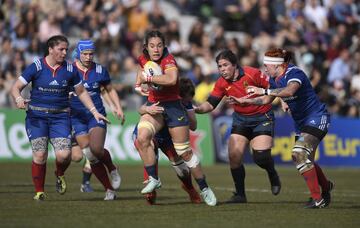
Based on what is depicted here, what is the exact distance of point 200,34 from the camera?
1195 inches

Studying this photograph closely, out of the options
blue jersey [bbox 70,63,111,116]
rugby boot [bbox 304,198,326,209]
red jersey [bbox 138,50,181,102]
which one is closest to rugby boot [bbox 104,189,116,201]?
blue jersey [bbox 70,63,111,116]

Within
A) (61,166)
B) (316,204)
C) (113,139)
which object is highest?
(61,166)

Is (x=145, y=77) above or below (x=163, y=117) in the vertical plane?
above

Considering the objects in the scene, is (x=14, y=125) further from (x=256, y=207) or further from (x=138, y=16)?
(x=256, y=207)

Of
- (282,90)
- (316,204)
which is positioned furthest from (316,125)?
(316,204)

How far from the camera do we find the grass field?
12164 millimetres

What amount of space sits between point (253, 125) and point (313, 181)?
63.2 inches

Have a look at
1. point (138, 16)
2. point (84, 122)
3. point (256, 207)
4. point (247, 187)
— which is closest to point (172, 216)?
point (256, 207)

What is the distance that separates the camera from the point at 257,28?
3198cm

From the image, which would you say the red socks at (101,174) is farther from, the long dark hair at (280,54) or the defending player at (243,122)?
the long dark hair at (280,54)

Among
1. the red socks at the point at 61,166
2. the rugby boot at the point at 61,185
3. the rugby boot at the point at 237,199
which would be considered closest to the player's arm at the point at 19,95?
the red socks at the point at 61,166

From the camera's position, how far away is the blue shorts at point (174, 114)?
46.8ft

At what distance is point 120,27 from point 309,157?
16592mm

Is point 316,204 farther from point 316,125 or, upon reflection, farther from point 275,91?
point 275,91
